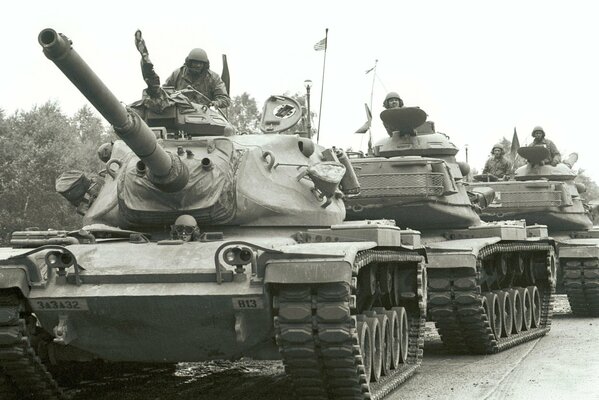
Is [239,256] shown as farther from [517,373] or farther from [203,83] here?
[517,373]

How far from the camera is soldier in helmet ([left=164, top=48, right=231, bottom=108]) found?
43.3 ft

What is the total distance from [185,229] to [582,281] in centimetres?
1181

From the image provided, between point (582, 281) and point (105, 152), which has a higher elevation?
point (105, 152)

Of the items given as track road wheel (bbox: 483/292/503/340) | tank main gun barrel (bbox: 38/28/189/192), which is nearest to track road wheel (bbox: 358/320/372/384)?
tank main gun barrel (bbox: 38/28/189/192)

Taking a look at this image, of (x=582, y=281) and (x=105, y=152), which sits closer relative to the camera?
(x=105, y=152)

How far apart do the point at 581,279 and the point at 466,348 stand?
6280 millimetres

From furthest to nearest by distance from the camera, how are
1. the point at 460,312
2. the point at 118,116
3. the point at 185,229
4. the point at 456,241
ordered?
the point at 456,241
the point at 460,312
the point at 185,229
the point at 118,116

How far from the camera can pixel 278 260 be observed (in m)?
9.38

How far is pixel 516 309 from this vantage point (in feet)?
57.2

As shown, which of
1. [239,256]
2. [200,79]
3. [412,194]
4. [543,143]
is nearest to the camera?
[239,256]

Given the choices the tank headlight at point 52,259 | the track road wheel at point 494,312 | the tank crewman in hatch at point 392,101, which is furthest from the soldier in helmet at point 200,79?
the tank crewman in hatch at point 392,101

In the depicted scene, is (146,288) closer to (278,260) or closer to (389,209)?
(278,260)

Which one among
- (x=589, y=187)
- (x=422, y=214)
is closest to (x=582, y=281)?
(x=422, y=214)

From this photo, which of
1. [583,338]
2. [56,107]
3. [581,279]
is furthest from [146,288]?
[56,107]
